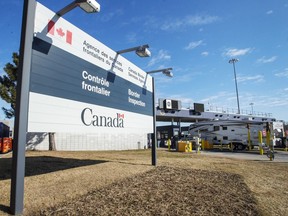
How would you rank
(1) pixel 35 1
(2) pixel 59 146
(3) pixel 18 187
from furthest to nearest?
(2) pixel 59 146, (1) pixel 35 1, (3) pixel 18 187

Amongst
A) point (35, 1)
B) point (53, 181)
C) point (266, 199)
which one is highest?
point (35, 1)

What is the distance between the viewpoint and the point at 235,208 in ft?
16.5

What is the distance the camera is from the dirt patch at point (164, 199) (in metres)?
4.68

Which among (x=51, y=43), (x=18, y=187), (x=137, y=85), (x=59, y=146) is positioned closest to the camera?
(x=18, y=187)

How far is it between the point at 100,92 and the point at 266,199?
232 inches

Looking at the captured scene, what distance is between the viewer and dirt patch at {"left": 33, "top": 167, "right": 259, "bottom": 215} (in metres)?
4.68

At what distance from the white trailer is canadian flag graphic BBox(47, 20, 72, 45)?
24.0 meters

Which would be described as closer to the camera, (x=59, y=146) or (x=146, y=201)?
(x=146, y=201)

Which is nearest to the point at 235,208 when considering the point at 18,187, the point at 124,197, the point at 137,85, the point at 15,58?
the point at 124,197

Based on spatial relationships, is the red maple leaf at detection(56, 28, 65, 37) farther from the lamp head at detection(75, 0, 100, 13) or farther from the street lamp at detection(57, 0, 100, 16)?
the lamp head at detection(75, 0, 100, 13)

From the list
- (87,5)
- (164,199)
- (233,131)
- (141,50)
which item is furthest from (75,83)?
(233,131)

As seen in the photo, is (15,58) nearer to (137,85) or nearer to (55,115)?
(137,85)

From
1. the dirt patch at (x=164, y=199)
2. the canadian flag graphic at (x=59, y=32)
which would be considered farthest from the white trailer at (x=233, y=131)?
the canadian flag graphic at (x=59, y=32)

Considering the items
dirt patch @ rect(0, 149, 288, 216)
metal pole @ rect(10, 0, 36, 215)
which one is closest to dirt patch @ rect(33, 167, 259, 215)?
dirt patch @ rect(0, 149, 288, 216)
